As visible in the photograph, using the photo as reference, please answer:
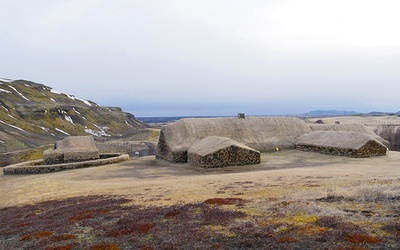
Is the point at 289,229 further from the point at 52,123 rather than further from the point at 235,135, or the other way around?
the point at 52,123

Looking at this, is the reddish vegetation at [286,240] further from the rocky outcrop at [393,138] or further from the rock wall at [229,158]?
the rocky outcrop at [393,138]

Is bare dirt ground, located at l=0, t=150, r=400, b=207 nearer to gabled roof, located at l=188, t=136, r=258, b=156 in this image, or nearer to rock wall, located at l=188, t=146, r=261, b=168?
rock wall, located at l=188, t=146, r=261, b=168

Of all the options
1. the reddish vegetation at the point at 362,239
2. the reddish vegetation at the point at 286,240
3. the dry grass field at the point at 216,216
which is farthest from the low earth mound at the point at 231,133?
the reddish vegetation at the point at 362,239

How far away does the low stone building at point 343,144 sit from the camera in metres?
39.2

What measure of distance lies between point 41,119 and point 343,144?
108 metres

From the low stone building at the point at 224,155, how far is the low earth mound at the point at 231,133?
5.28 m

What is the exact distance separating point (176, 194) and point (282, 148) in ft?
104

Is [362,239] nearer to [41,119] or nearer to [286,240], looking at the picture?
[286,240]

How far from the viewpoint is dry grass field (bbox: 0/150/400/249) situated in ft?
35.2

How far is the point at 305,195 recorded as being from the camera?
16.1 meters

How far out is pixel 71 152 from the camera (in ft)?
143

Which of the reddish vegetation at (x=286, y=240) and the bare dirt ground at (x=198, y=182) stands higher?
the reddish vegetation at (x=286, y=240)

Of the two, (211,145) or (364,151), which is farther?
(364,151)

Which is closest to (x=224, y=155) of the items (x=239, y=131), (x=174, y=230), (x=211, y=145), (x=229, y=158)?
(x=229, y=158)
